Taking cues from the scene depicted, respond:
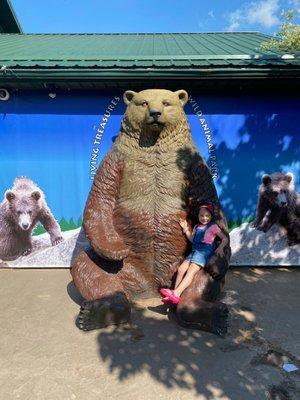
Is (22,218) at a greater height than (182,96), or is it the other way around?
(182,96)

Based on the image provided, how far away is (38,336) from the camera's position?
3465mm

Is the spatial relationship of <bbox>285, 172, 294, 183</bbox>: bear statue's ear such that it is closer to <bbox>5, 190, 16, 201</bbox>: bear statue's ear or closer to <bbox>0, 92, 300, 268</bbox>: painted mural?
<bbox>0, 92, 300, 268</bbox>: painted mural

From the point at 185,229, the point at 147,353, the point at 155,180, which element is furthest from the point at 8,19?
the point at 147,353

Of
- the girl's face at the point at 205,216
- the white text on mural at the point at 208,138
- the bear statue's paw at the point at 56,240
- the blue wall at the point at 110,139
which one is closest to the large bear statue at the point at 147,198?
the girl's face at the point at 205,216

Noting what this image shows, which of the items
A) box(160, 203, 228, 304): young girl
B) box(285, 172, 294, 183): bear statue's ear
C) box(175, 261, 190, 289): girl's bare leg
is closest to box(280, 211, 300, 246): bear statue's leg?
box(285, 172, 294, 183): bear statue's ear

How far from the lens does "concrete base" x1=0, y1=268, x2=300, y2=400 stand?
272cm

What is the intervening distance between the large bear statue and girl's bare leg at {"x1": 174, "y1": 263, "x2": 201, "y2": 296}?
308 mm

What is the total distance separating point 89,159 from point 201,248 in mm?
2219

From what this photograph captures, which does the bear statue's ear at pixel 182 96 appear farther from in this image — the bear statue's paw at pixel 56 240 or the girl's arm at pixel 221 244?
the bear statue's paw at pixel 56 240

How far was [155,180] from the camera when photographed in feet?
13.0

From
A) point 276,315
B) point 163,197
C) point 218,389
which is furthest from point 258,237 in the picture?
point 218,389

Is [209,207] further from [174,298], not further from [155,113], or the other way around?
[155,113]

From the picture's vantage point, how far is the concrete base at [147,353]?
107 inches

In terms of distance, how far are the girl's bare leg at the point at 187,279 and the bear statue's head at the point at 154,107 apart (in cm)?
144
